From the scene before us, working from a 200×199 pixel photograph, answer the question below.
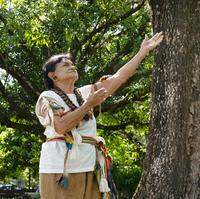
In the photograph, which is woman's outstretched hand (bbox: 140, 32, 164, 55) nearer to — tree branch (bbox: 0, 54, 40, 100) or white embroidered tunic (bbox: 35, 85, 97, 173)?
white embroidered tunic (bbox: 35, 85, 97, 173)

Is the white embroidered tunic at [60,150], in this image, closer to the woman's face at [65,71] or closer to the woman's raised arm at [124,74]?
the woman's face at [65,71]

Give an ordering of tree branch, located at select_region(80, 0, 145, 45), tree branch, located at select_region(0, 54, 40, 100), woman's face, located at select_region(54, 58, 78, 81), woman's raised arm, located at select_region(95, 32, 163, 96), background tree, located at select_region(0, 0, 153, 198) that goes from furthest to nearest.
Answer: tree branch, located at select_region(0, 54, 40, 100) → tree branch, located at select_region(80, 0, 145, 45) → background tree, located at select_region(0, 0, 153, 198) → woman's raised arm, located at select_region(95, 32, 163, 96) → woman's face, located at select_region(54, 58, 78, 81)

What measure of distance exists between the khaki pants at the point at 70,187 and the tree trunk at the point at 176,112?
3.43 feet

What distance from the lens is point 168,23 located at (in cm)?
513

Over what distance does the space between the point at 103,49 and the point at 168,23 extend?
964 centimetres

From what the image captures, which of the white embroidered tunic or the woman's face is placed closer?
the white embroidered tunic

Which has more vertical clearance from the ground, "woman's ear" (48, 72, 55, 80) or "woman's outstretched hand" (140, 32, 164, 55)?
"woman's outstretched hand" (140, 32, 164, 55)

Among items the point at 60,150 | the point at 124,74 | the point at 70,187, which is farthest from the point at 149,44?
the point at 70,187

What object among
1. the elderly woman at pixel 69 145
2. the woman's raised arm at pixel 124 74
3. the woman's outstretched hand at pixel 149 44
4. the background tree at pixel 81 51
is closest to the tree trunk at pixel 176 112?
the woman's outstretched hand at pixel 149 44

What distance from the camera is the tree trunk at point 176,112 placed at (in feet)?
16.0

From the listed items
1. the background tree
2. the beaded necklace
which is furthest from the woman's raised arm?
the background tree

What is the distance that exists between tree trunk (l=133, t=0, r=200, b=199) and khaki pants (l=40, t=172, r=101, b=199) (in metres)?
1.05

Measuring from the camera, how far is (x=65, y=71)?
4242mm

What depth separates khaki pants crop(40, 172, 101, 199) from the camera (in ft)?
13.1
